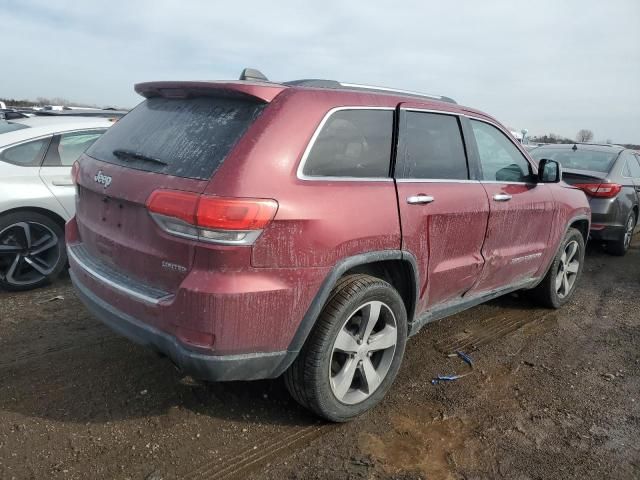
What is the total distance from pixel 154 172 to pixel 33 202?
2791 mm

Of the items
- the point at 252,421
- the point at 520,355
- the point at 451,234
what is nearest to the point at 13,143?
the point at 252,421

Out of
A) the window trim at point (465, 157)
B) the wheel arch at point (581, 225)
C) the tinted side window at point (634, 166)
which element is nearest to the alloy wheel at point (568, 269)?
the wheel arch at point (581, 225)

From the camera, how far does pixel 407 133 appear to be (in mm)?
3090

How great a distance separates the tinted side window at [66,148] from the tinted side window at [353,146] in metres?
3.36

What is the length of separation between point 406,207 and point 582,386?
1.80 m

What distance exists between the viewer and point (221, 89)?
256cm

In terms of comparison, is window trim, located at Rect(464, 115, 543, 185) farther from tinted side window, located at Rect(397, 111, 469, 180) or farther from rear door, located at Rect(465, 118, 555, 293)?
tinted side window, located at Rect(397, 111, 469, 180)

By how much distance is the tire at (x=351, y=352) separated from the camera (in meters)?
2.61

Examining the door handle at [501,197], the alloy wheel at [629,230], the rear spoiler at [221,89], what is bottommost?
the alloy wheel at [629,230]

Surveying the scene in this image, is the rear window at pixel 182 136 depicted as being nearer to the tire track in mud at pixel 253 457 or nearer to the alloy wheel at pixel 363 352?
the alloy wheel at pixel 363 352

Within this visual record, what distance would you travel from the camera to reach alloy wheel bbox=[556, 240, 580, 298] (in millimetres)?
4922

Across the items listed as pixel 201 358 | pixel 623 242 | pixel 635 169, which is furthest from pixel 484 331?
pixel 635 169

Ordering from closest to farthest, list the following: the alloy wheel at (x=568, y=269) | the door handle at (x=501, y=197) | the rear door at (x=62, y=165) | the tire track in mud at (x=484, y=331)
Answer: the door handle at (x=501, y=197) < the tire track in mud at (x=484, y=331) < the rear door at (x=62, y=165) < the alloy wheel at (x=568, y=269)

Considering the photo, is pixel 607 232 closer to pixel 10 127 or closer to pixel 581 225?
pixel 581 225
